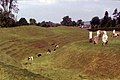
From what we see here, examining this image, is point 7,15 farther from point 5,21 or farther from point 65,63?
point 65,63

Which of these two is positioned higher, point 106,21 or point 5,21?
point 5,21

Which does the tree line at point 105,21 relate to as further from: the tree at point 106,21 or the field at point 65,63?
the field at point 65,63

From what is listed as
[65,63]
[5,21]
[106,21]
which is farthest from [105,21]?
[65,63]

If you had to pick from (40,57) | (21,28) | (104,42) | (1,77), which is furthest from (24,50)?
(1,77)

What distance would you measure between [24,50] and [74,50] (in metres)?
14.9

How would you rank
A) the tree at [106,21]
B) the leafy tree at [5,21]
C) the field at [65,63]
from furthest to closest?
the tree at [106,21] < the leafy tree at [5,21] < the field at [65,63]

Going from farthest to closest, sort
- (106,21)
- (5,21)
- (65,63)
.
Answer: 1. (106,21)
2. (5,21)
3. (65,63)

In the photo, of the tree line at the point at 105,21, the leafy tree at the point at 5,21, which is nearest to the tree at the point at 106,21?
the tree line at the point at 105,21

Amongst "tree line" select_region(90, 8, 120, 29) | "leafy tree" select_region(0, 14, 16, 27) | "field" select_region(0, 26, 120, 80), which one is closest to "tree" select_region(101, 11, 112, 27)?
"tree line" select_region(90, 8, 120, 29)

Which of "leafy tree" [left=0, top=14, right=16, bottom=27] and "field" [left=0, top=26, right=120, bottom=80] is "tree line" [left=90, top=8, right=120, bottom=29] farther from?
"field" [left=0, top=26, right=120, bottom=80]

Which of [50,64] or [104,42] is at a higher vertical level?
[104,42]

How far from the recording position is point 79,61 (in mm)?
40781

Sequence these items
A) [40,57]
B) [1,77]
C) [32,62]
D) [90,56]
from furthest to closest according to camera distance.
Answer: [40,57], [32,62], [90,56], [1,77]

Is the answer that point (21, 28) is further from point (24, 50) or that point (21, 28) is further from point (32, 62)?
point (32, 62)
